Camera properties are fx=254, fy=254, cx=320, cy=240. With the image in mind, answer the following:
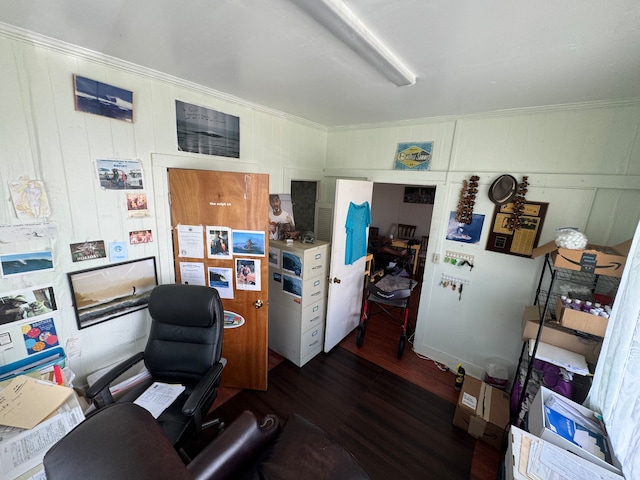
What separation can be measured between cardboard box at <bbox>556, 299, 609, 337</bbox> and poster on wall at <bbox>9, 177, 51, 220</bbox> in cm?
327

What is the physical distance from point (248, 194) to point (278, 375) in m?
1.82

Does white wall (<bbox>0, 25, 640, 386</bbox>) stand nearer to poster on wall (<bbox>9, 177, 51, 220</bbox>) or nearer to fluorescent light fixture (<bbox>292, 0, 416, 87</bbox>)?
poster on wall (<bbox>9, 177, 51, 220</bbox>)

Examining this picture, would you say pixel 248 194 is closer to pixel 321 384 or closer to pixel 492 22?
pixel 492 22

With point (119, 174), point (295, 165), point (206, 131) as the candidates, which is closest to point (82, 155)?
point (119, 174)

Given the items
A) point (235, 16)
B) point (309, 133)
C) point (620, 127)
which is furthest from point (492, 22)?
point (309, 133)

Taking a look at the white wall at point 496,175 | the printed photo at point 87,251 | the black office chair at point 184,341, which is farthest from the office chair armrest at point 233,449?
the white wall at point 496,175

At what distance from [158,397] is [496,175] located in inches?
125

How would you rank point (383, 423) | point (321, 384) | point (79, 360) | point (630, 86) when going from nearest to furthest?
point (630, 86) → point (79, 360) → point (383, 423) → point (321, 384)

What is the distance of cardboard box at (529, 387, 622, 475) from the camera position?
4.06 ft

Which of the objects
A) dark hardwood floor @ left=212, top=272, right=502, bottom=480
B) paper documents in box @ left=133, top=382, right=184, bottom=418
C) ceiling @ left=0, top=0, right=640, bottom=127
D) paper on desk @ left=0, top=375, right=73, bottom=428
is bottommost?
dark hardwood floor @ left=212, top=272, right=502, bottom=480

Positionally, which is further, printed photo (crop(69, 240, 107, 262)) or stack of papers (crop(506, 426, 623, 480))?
printed photo (crop(69, 240, 107, 262))

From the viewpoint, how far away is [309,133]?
3098 mm

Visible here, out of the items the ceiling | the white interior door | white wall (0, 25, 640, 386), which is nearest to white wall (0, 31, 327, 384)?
white wall (0, 25, 640, 386)

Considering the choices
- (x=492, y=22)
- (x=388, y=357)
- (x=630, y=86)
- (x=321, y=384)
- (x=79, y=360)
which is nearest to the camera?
(x=492, y=22)
